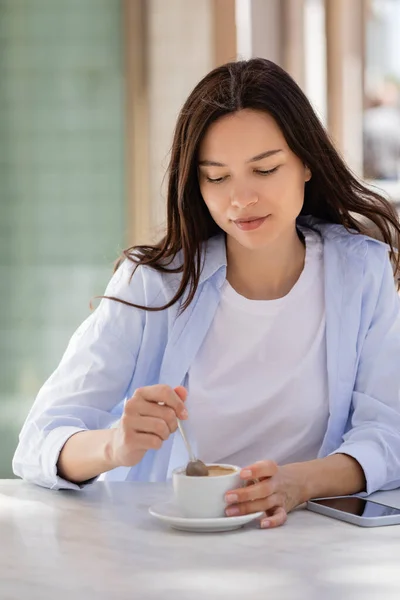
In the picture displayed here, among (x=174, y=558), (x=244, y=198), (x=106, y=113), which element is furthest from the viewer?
(x=106, y=113)

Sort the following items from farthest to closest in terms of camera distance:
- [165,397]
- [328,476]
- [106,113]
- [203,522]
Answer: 1. [106,113]
2. [328,476]
3. [165,397]
4. [203,522]

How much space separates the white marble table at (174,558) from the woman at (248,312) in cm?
30

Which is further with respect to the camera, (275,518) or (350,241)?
(350,241)

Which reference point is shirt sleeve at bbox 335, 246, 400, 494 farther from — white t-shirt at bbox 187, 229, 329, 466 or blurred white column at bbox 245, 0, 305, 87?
blurred white column at bbox 245, 0, 305, 87

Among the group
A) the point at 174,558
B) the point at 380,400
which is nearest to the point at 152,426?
the point at 174,558

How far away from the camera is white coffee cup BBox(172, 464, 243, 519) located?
134 cm

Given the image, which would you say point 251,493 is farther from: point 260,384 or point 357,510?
point 260,384

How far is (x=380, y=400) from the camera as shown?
5.95 feet

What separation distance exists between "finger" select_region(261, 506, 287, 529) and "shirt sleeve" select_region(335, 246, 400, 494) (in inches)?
10.5

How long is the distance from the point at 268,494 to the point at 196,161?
0.71 meters

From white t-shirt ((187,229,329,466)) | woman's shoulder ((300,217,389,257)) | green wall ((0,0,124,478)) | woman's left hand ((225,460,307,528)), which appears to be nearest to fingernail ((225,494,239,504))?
woman's left hand ((225,460,307,528))

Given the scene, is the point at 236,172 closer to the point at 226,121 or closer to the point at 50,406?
the point at 226,121

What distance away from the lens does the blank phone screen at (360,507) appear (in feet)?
4.58

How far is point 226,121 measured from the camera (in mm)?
1828
